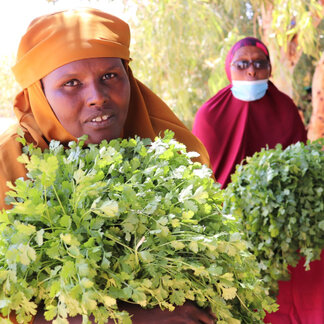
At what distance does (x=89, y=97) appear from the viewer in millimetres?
1784

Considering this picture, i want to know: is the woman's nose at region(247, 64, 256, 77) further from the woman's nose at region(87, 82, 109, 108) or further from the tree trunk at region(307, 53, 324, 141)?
the woman's nose at region(87, 82, 109, 108)

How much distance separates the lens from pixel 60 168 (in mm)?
1488

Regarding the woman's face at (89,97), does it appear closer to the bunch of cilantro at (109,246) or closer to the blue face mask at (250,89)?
the bunch of cilantro at (109,246)

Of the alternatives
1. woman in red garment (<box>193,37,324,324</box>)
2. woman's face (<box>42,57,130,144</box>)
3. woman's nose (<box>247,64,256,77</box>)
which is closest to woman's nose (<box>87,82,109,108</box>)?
woman's face (<box>42,57,130,144</box>)

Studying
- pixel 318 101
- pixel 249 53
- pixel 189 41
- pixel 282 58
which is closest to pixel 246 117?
pixel 249 53

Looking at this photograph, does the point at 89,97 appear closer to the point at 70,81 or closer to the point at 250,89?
the point at 70,81

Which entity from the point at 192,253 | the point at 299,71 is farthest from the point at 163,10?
the point at 192,253

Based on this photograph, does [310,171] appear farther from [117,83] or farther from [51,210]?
[51,210]

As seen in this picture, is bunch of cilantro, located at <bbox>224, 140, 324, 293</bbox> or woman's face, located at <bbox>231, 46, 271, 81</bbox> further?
woman's face, located at <bbox>231, 46, 271, 81</bbox>

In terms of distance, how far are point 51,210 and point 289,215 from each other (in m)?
2.19

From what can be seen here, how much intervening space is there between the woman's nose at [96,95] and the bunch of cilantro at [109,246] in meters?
0.31

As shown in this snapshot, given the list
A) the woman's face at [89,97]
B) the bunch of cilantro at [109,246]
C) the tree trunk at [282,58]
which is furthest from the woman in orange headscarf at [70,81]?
the tree trunk at [282,58]

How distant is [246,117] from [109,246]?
3923mm

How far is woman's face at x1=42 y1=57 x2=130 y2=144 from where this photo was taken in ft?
5.88
